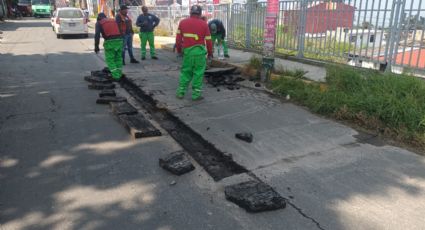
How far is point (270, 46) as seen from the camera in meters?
7.84

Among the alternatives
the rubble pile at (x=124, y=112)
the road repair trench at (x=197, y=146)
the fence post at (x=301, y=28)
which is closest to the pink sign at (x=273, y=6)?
the fence post at (x=301, y=28)

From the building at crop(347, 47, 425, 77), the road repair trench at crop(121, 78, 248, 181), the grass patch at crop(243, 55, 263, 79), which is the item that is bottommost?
the road repair trench at crop(121, 78, 248, 181)

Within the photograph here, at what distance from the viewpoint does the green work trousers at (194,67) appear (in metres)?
6.74

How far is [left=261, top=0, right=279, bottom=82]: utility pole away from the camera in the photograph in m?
7.54

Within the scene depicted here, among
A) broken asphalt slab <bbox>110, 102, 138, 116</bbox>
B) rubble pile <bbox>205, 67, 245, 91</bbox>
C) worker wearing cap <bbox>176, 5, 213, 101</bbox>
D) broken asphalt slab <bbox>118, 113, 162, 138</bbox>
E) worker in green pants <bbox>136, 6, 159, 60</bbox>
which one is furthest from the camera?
worker in green pants <bbox>136, 6, 159, 60</bbox>

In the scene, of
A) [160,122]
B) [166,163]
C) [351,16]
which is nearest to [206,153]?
[166,163]

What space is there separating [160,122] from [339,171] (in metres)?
2.93

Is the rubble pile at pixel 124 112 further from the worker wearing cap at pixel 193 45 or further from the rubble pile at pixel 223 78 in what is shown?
the rubble pile at pixel 223 78

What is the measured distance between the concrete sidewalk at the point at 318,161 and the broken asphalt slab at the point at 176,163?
631 millimetres

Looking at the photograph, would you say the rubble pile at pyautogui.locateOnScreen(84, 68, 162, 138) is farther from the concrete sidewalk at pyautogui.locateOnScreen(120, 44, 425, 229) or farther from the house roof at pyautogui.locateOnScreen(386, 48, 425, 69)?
the house roof at pyautogui.locateOnScreen(386, 48, 425, 69)

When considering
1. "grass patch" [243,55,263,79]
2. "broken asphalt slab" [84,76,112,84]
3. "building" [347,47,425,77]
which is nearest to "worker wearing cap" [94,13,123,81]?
"broken asphalt slab" [84,76,112,84]

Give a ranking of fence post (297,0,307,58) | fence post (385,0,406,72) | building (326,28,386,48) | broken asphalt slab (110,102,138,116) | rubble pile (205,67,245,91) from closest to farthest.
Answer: broken asphalt slab (110,102,138,116), fence post (385,0,406,72), building (326,28,386,48), rubble pile (205,67,245,91), fence post (297,0,307,58)

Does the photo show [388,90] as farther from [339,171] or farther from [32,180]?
[32,180]

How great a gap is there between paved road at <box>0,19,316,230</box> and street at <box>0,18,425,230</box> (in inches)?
0.5
